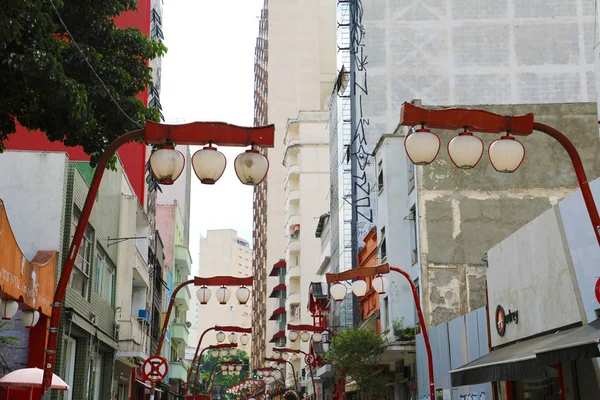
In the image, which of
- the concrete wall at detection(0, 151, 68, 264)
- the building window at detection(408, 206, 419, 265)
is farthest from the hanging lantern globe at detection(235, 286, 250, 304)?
the building window at detection(408, 206, 419, 265)

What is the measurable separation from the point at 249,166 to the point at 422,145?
1.99 metres

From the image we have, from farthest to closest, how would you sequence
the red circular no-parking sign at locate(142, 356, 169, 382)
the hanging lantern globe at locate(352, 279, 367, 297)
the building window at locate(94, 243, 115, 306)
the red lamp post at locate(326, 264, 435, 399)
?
the building window at locate(94, 243, 115, 306) < the hanging lantern globe at locate(352, 279, 367, 297) < the red lamp post at locate(326, 264, 435, 399) < the red circular no-parking sign at locate(142, 356, 169, 382)

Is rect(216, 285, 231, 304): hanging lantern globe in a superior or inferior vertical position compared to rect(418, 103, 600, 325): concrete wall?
inferior

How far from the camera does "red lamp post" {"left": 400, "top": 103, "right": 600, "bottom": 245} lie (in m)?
9.84

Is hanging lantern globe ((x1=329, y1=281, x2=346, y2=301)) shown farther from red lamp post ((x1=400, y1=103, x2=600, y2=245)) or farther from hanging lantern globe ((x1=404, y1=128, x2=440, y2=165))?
hanging lantern globe ((x1=404, y1=128, x2=440, y2=165))

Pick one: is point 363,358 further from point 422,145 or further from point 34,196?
point 422,145

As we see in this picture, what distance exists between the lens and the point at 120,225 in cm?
3316

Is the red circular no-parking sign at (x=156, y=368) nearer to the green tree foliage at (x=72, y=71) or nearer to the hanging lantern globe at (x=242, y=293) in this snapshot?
the green tree foliage at (x=72, y=71)

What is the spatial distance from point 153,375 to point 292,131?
76.6 m

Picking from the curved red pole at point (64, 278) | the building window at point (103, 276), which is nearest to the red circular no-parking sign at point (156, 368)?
the building window at point (103, 276)

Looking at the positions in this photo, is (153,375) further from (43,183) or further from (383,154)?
(383,154)

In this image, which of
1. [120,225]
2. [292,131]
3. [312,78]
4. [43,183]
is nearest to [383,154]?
[120,225]

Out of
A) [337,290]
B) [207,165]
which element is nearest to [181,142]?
[207,165]

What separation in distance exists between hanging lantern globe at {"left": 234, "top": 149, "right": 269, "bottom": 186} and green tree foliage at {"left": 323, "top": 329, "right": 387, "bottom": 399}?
81.2ft
